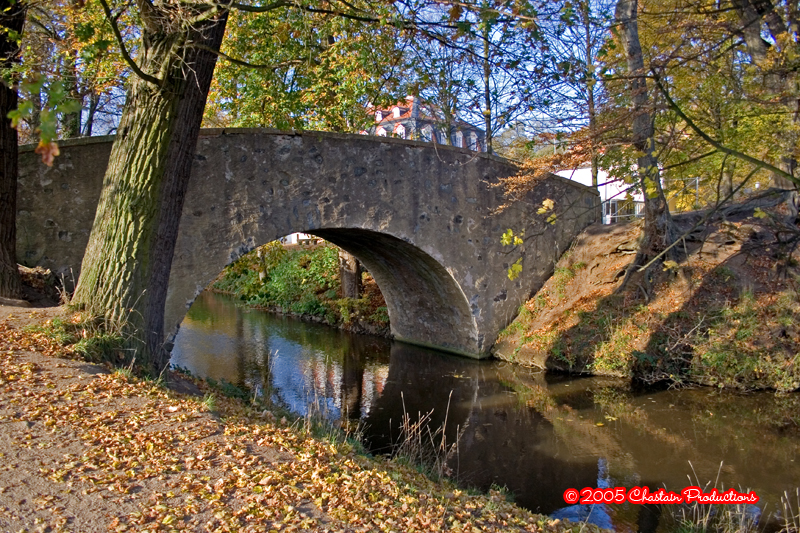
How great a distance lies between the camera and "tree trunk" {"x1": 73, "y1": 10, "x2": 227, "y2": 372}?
468 cm

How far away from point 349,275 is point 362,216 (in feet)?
18.4

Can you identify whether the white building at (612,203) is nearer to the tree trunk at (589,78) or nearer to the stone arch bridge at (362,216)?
the stone arch bridge at (362,216)

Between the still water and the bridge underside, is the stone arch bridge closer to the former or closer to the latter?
the bridge underside

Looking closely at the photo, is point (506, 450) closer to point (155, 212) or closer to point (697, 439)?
point (697, 439)

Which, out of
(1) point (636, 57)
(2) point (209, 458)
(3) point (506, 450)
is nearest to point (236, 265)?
(3) point (506, 450)

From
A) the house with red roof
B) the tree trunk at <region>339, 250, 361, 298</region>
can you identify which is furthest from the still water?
the house with red roof

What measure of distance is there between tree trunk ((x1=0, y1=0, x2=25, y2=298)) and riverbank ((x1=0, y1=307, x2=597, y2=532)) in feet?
5.21

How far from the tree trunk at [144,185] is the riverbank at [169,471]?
1.75 ft

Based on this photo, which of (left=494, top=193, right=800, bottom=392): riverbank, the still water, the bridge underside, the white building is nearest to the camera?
the still water

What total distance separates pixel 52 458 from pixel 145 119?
2.65 metres

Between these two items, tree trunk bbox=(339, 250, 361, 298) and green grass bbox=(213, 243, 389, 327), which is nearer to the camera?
green grass bbox=(213, 243, 389, 327)

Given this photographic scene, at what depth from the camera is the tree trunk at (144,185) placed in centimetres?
468

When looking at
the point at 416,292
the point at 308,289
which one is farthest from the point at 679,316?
the point at 308,289

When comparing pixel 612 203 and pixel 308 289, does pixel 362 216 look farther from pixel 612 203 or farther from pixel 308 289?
pixel 612 203
